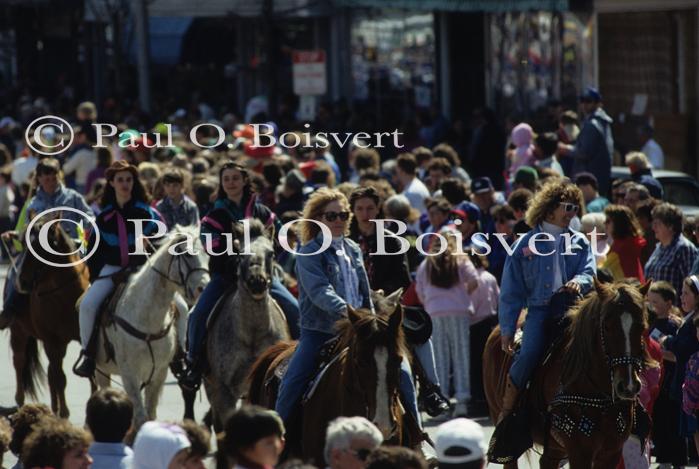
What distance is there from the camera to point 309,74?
30.5 meters

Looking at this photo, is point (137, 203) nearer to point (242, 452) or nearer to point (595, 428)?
point (595, 428)

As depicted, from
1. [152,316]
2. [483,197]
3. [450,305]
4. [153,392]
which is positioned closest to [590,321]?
[152,316]

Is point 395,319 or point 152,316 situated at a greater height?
point 395,319

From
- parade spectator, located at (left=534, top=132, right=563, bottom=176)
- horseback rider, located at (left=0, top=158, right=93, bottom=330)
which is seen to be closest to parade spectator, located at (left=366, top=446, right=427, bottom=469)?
horseback rider, located at (left=0, top=158, right=93, bottom=330)

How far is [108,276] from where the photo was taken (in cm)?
1390

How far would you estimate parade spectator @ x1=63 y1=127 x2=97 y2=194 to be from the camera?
24.8 m

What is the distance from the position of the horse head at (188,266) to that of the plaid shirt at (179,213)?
3.25m

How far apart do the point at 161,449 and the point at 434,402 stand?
3757 millimetres

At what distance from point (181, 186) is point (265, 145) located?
5525 millimetres

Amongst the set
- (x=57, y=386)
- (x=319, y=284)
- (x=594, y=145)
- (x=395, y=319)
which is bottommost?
(x=57, y=386)

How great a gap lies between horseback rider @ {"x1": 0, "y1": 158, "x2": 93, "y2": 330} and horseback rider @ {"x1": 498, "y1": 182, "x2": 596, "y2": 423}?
228 inches

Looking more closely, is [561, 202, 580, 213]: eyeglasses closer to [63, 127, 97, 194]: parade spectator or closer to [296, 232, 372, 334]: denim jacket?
[296, 232, 372, 334]: denim jacket

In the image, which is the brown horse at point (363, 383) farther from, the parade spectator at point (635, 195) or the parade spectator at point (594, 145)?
the parade spectator at point (594, 145)

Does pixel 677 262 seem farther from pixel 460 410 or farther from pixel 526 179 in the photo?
pixel 526 179
